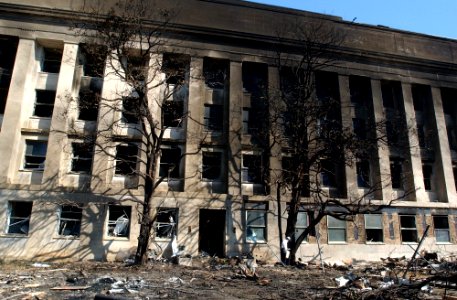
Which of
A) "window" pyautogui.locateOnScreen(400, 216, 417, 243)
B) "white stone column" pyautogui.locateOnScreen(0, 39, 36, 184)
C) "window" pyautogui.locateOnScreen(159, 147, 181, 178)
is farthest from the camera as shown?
"window" pyautogui.locateOnScreen(400, 216, 417, 243)

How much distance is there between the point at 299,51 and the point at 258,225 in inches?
461

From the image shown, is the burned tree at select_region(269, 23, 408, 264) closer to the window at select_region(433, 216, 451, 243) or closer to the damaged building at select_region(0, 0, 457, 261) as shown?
the damaged building at select_region(0, 0, 457, 261)

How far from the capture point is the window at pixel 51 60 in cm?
2405

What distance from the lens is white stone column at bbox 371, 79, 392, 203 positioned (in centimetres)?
2483

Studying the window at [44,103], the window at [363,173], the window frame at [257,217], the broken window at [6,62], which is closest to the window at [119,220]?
the window frame at [257,217]

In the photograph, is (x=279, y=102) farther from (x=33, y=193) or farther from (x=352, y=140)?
(x=33, y=193)

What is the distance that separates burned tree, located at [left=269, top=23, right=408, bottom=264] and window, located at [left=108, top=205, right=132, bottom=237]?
8.42 meters

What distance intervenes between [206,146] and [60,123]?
8.39m

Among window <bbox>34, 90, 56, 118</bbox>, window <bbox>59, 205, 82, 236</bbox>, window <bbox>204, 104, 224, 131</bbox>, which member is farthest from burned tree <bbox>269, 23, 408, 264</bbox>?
window <bbox>34, 90, 56, 118</bbox>

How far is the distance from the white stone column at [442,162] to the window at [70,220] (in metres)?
22.7

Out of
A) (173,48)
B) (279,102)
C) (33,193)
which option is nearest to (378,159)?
(279,102)

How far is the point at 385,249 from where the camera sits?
23.5 metres

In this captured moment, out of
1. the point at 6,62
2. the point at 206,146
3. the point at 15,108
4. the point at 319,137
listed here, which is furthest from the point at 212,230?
the point at 6,62

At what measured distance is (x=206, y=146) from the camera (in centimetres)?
2339
